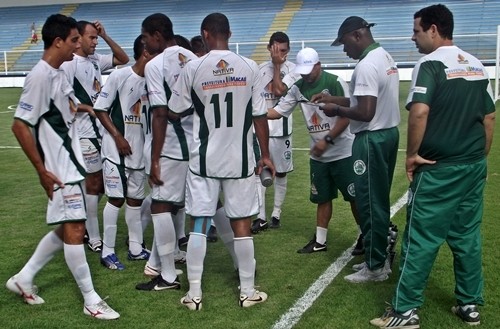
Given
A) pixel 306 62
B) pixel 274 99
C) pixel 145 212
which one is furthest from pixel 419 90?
pixel 274 99

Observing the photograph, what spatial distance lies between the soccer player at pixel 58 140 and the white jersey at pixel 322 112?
251 cm

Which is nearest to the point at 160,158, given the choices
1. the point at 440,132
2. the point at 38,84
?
the point at 38,84

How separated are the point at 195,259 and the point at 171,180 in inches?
29.4

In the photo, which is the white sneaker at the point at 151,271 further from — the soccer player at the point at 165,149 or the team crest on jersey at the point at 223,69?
the team crest on jersey at the point at 223,69

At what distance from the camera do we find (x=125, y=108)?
6078mm

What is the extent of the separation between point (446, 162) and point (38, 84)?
2.90 meters

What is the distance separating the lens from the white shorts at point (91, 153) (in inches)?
264

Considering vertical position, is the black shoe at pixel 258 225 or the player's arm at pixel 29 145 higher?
the player's arm at pixel 29 145

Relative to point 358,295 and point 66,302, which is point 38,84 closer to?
point 66,302

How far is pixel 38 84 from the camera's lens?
15.1 feet

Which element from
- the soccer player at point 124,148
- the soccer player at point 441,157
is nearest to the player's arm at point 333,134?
the soccer player at point 441,157

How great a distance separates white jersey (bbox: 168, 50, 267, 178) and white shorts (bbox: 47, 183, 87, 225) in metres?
0.90

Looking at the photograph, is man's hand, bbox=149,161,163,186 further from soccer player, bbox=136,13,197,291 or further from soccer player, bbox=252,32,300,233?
soccer player, bbox=252,32,300,233

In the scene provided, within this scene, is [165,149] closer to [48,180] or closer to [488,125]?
[48,180]
